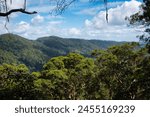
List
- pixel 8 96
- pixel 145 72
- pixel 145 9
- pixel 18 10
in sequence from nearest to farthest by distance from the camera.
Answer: pixel 18 10 < pixel 8 96 < pixel 145 9 < pixel 145 72

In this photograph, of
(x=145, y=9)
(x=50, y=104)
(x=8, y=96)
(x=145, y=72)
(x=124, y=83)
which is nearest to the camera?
(x=50, y=104)

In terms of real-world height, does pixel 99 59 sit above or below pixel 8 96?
below

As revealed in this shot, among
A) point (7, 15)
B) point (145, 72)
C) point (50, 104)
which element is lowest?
point (145, 72)

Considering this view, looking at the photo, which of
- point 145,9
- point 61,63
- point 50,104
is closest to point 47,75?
point 61,63

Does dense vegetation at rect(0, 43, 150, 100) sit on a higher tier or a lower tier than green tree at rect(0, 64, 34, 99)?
lower

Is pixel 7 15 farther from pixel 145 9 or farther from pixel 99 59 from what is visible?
pixel 99 59

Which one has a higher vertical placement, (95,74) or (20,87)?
(20,87)

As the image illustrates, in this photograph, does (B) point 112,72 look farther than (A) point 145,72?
Yes

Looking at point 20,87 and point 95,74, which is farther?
point 95,74

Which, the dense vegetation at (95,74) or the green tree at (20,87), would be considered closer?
the green tree at (20,87)

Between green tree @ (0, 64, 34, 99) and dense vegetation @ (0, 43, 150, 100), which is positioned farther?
dense vegetation @ (0, 43, 150, 100)

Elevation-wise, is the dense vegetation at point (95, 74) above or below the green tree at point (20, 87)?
below
